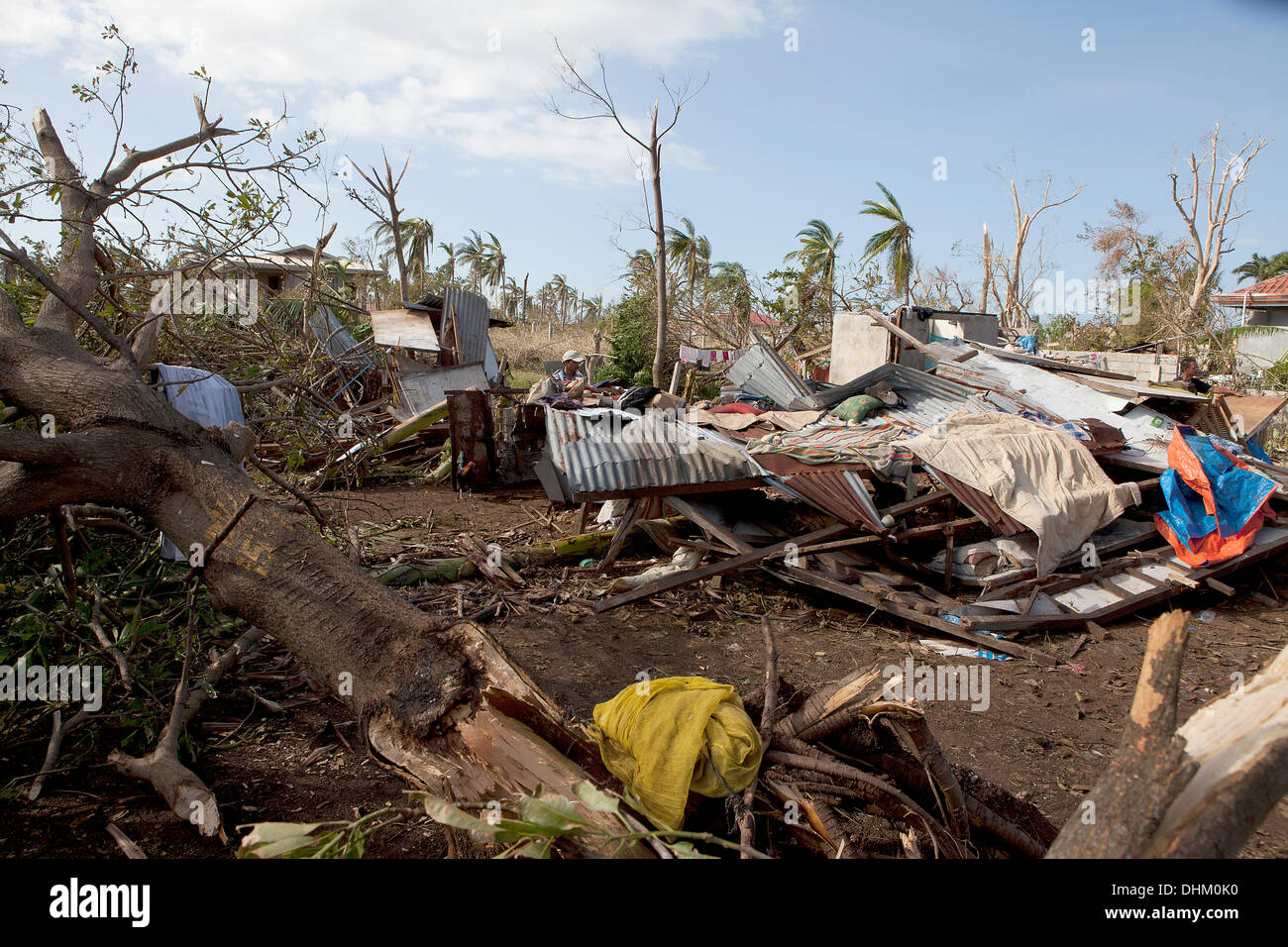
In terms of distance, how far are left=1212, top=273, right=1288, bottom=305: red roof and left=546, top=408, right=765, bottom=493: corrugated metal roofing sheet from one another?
2323 centimetres

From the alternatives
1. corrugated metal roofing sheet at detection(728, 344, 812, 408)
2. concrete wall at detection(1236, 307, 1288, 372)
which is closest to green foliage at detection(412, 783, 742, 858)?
corrugated metal roofing sheet at detection(728, 344, 812, 408)

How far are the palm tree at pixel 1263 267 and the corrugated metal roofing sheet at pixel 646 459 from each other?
48.7m

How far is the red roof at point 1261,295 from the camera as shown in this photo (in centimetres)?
2153

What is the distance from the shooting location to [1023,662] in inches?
221

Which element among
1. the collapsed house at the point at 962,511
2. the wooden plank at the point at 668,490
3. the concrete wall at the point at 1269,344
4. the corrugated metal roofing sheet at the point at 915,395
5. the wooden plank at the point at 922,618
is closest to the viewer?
the wooden plank at the point at 922,618

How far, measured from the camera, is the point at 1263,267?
Result: 4262cm

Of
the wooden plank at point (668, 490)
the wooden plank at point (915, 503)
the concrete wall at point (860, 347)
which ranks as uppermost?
the concrete wall at point (860, 347)

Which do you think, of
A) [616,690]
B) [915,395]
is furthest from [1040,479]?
[616,690]

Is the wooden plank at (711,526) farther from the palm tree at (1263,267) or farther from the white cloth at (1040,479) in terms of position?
the palm tree at (1263,267)

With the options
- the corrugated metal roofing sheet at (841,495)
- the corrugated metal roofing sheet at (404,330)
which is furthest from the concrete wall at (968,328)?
the corrugated metal roofing sheet at (404,330)
